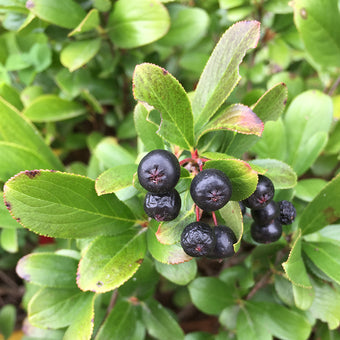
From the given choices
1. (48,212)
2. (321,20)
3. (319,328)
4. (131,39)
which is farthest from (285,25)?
(48,212)

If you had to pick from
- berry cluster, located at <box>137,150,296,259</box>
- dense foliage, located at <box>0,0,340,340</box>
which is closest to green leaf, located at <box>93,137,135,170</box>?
dense foliage, located at <box>0,0,340,340</box>

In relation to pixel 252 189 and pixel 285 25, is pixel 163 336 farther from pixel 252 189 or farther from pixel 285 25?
pixel 285 25

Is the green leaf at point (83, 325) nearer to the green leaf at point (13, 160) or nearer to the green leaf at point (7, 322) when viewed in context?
the green leaf at point (13, 160)

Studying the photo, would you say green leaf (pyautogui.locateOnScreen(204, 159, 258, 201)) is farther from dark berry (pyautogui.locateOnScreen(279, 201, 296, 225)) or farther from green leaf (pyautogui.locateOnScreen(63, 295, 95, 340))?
green leaf (pyautogui.locateOnScreen(63, 295, 95, 340))

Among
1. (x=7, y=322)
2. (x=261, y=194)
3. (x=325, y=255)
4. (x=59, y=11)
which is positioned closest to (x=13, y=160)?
(x=59, y=11)

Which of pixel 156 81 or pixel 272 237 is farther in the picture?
pixel 272 237
